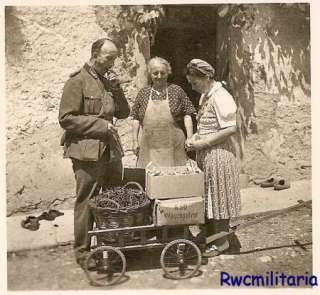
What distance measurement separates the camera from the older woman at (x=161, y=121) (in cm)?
471

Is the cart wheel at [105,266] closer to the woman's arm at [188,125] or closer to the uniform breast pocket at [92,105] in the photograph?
the uniform breast pocket at [92,105]

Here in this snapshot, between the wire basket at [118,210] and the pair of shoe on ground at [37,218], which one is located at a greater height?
the wire basket at [118,210]

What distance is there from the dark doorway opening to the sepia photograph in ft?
0.06

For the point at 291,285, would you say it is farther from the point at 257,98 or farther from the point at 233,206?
the point at 257,98

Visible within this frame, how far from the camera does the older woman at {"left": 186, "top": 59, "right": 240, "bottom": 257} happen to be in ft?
14.1

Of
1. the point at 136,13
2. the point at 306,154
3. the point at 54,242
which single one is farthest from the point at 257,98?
the point at 54,242

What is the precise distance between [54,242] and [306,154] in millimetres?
3994

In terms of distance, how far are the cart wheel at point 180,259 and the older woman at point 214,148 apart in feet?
1.33

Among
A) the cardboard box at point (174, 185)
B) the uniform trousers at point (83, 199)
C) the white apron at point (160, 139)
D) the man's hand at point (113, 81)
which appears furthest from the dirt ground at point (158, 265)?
the man's hand at point (113, 81)

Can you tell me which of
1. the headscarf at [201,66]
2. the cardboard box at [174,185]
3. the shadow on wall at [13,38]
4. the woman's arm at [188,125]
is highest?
the shadow on wall at [13,38]

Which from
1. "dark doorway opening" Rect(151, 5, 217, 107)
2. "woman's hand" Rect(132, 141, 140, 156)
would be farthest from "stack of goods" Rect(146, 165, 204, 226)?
"dark doorway opening" Rect(151, 5, 217, 107)

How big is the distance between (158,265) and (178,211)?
723mm

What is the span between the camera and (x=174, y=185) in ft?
13.2

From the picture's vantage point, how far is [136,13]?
5.64m
